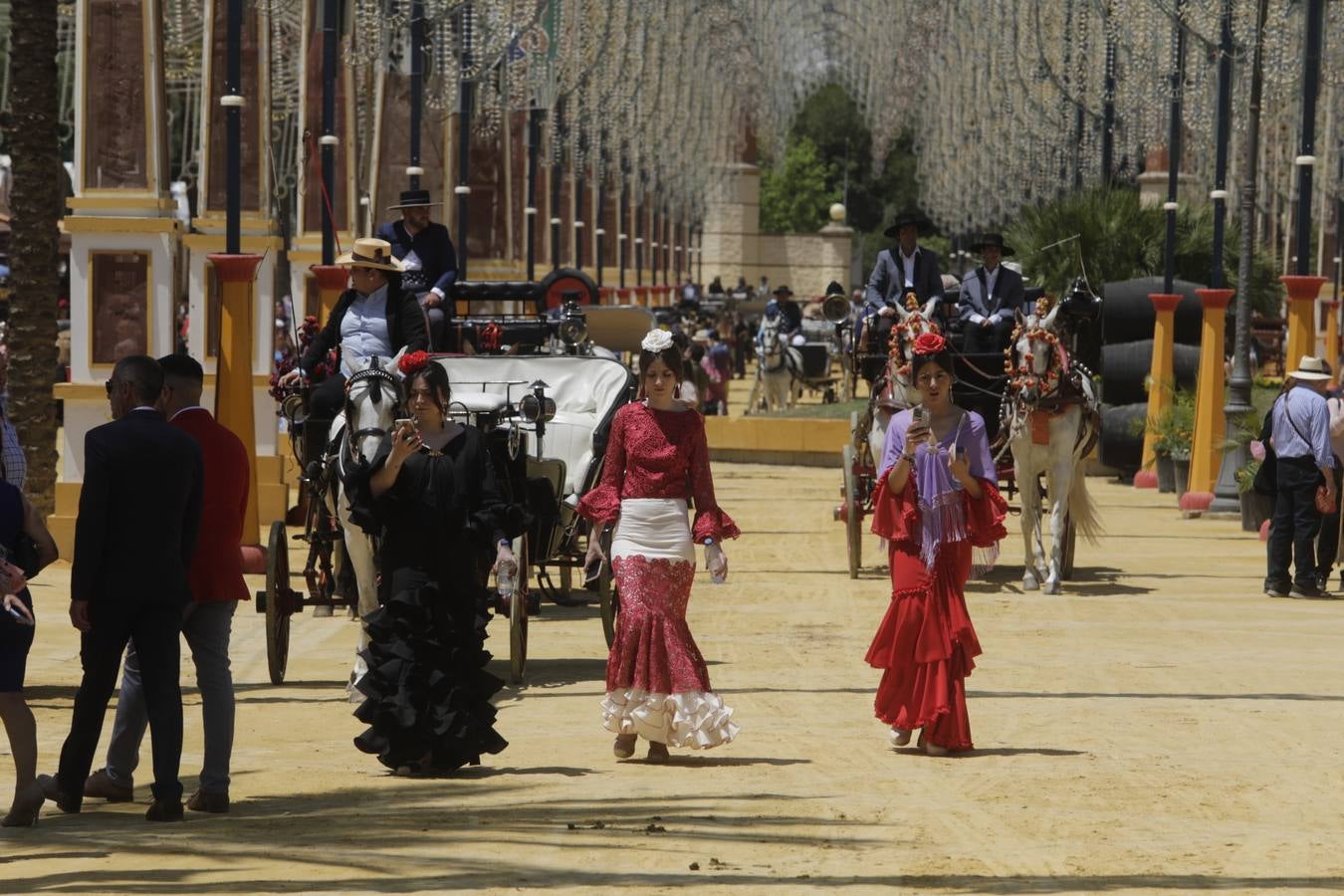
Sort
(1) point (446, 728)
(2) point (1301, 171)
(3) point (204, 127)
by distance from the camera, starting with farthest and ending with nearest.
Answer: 1. (3) point (204, 127)
2. (2) point (1301, 171)
3. (1) point (446, 728)

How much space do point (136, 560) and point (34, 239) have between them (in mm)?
13489

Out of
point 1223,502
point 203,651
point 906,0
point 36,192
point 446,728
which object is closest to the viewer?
point 203,651

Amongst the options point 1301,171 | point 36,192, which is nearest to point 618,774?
point 36,192

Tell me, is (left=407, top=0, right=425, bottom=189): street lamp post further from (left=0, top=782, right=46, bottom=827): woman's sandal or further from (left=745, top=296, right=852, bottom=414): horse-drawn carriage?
(left=0, top=782, right=46, bottom=827): woman's sandal

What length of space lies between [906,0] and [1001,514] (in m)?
78.8

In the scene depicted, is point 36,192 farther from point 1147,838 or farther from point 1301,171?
point 1147,838

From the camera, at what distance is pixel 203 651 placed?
9.74m

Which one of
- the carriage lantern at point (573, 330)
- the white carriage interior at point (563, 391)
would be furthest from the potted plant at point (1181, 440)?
the white carriage interior at point (563, 391)

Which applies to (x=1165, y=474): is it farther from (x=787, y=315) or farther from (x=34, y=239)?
(x=787, y=315)

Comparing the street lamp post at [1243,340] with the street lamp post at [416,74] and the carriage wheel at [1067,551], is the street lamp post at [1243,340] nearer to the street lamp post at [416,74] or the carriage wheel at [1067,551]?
the carriage wheel at [1067,551]

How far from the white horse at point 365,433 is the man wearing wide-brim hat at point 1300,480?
28.7 feet

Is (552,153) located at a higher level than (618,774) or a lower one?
higher

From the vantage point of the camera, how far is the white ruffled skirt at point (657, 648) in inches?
432

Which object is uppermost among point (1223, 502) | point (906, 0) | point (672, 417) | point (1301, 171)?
point (906, 0)
